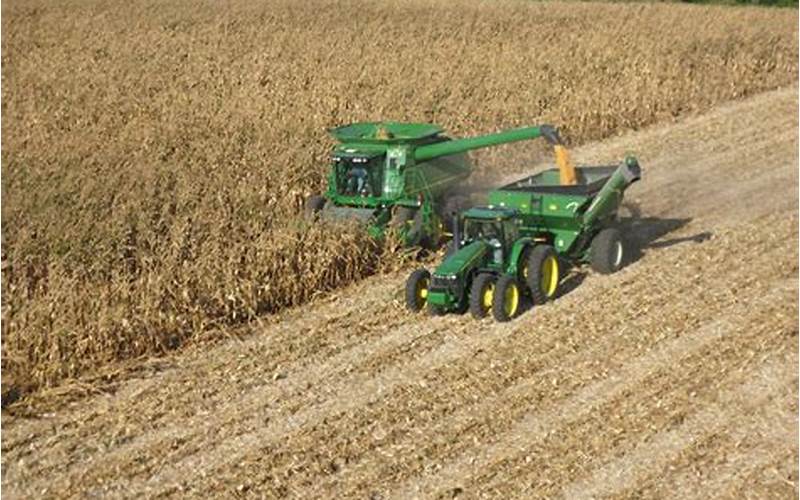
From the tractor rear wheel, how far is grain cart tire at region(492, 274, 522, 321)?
271cm

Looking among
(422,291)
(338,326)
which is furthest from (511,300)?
(338,326)

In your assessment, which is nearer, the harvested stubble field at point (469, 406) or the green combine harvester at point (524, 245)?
the harvested stubble field at point (469, 406)

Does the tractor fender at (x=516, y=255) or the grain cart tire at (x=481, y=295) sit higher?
the tractor fender at (x=516, y=255)

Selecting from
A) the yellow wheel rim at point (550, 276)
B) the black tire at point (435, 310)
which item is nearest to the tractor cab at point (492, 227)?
the yellow wheel rim at point (550, 276)

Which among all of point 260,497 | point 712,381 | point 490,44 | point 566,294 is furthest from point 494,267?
point 490,44

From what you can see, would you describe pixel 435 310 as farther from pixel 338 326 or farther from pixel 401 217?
pixel 401 217

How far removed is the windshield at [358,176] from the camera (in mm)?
10891

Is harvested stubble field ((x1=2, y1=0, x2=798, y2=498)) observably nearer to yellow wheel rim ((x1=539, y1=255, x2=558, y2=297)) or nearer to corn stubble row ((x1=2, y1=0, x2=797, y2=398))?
corn stubble row ((x1=2, y1=0, x2=797, y2=398))

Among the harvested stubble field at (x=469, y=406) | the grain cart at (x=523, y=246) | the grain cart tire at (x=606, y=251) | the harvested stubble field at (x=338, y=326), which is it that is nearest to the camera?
the harvested stubble field at (x=469, y=406)

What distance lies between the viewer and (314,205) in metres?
11.0

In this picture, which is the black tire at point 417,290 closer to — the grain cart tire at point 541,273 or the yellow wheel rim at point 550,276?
the grain cart tire at point 541,273

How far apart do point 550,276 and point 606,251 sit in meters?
0.84

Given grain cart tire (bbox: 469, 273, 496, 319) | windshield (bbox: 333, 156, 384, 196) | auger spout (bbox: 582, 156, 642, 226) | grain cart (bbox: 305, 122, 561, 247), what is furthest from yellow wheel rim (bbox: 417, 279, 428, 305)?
windshield (bbox: 333, 156, 384, 196)

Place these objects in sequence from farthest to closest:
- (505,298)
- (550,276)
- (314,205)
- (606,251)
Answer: (314,205) → (606,251) → (550,276) → (505,298)
